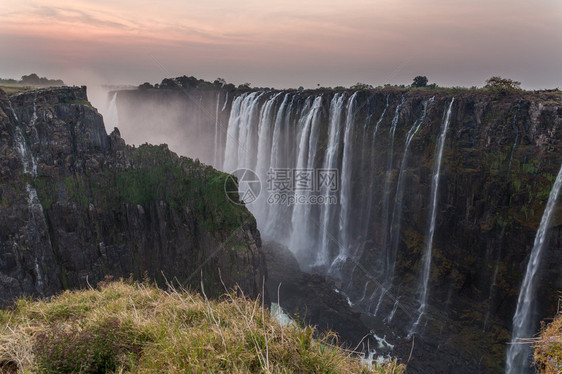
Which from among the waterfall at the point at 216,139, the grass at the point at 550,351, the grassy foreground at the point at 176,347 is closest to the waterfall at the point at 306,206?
the waterfall at the point at 216,139

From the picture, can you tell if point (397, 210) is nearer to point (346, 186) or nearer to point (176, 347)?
point (346, 186)

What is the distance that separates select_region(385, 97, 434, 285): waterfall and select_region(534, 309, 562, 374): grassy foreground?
71.3 ft

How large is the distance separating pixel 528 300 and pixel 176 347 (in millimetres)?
22697

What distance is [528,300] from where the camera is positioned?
18.9 metres

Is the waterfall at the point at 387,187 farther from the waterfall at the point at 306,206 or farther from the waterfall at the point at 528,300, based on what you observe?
the waterfall at the point at 528,300

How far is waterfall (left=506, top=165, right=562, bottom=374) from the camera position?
719 inches

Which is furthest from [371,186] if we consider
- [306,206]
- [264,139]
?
[264,139]

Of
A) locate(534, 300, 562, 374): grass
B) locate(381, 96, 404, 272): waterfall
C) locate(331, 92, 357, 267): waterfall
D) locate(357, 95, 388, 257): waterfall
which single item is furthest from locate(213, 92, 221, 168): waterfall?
locate(534, 300, 562, 374): grass

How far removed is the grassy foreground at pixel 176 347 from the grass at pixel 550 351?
2196 millimetres

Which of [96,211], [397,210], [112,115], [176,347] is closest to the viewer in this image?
[176,347]

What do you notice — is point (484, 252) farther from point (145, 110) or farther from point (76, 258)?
point (145, 110)

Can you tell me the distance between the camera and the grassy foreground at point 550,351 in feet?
13.6

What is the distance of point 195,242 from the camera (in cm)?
2452

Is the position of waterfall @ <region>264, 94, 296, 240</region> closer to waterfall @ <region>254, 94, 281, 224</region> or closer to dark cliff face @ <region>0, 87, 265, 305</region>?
waterfall @ <region>254, 94, 281, 224</region>
